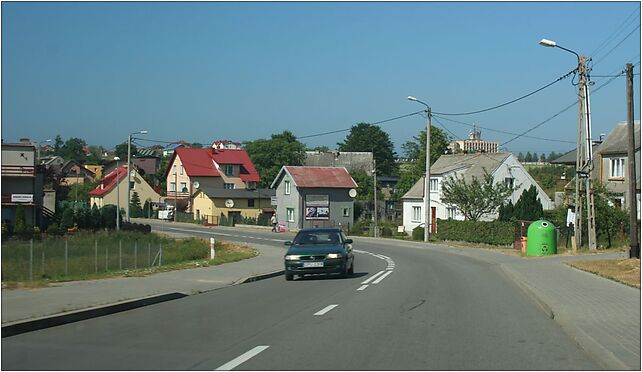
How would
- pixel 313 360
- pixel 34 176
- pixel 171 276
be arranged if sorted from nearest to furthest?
pixel 313 360
pixel 171 276
pixel 34 176

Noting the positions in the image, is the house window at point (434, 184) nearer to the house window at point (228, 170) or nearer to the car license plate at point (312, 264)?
the house window at point (228, 170)

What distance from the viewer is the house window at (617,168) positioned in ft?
174

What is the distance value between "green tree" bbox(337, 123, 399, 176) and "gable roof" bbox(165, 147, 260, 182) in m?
49.9

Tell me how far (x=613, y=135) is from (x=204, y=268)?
130 feet

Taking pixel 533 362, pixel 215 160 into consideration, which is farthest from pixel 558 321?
pixel 215 160

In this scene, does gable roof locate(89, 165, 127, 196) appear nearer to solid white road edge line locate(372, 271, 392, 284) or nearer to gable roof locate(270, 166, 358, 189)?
gable roof locate(270, 166, 358, 189)

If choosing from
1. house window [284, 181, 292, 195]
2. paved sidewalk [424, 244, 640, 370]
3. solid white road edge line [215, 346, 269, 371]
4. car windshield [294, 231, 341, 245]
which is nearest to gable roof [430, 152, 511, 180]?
house window [284, 181, 292, 195]

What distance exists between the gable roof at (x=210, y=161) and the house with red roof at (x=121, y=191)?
536 centimetres

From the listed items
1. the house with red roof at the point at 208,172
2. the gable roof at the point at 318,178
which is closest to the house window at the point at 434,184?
the gable roof at the point at 318,178

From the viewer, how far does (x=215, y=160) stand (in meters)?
99.3

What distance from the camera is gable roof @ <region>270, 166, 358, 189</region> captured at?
77.3m

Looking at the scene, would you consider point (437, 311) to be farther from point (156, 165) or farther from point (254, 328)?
point (156, 165)

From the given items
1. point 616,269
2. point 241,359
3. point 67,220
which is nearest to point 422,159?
point 67,220

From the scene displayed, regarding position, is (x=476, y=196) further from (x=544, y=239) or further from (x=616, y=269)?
(x=616, y=269)
